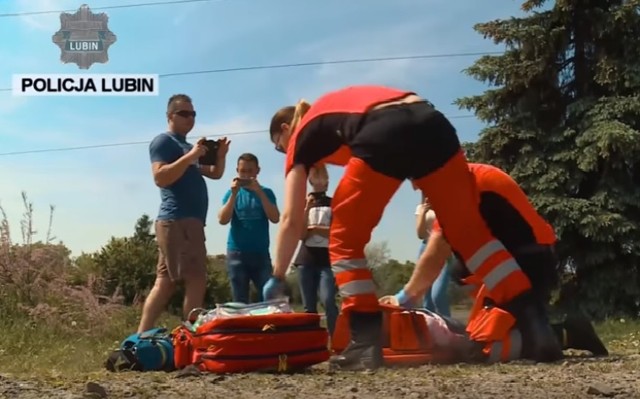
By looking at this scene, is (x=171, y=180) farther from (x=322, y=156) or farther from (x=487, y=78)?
(x=487, y=78)

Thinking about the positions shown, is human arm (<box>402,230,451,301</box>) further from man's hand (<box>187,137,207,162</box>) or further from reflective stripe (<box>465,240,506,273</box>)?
man's hand (<box>187,137,207,162</box>)

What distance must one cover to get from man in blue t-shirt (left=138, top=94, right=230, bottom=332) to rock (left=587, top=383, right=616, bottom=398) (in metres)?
2.57

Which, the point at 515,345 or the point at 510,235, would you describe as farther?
the point at 510,235

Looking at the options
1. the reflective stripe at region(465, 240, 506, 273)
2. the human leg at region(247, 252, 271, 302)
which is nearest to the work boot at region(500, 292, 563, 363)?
the reflective stripe at region(465, 240, 506, 273)

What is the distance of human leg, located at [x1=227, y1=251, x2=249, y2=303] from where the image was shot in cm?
576

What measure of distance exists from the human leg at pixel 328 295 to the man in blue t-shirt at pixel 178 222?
1.05 metres

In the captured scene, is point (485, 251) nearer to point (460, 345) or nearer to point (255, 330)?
point (460, 345)

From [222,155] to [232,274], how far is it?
1.05m

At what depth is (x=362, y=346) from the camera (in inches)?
143

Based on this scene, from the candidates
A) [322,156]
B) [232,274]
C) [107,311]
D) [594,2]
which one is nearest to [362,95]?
[322,156]

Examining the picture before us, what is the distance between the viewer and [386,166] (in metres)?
3.62

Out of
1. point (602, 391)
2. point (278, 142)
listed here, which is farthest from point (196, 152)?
point (602, 391)

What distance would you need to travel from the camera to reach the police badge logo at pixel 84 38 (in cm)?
991

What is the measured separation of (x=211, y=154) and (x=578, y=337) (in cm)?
252
